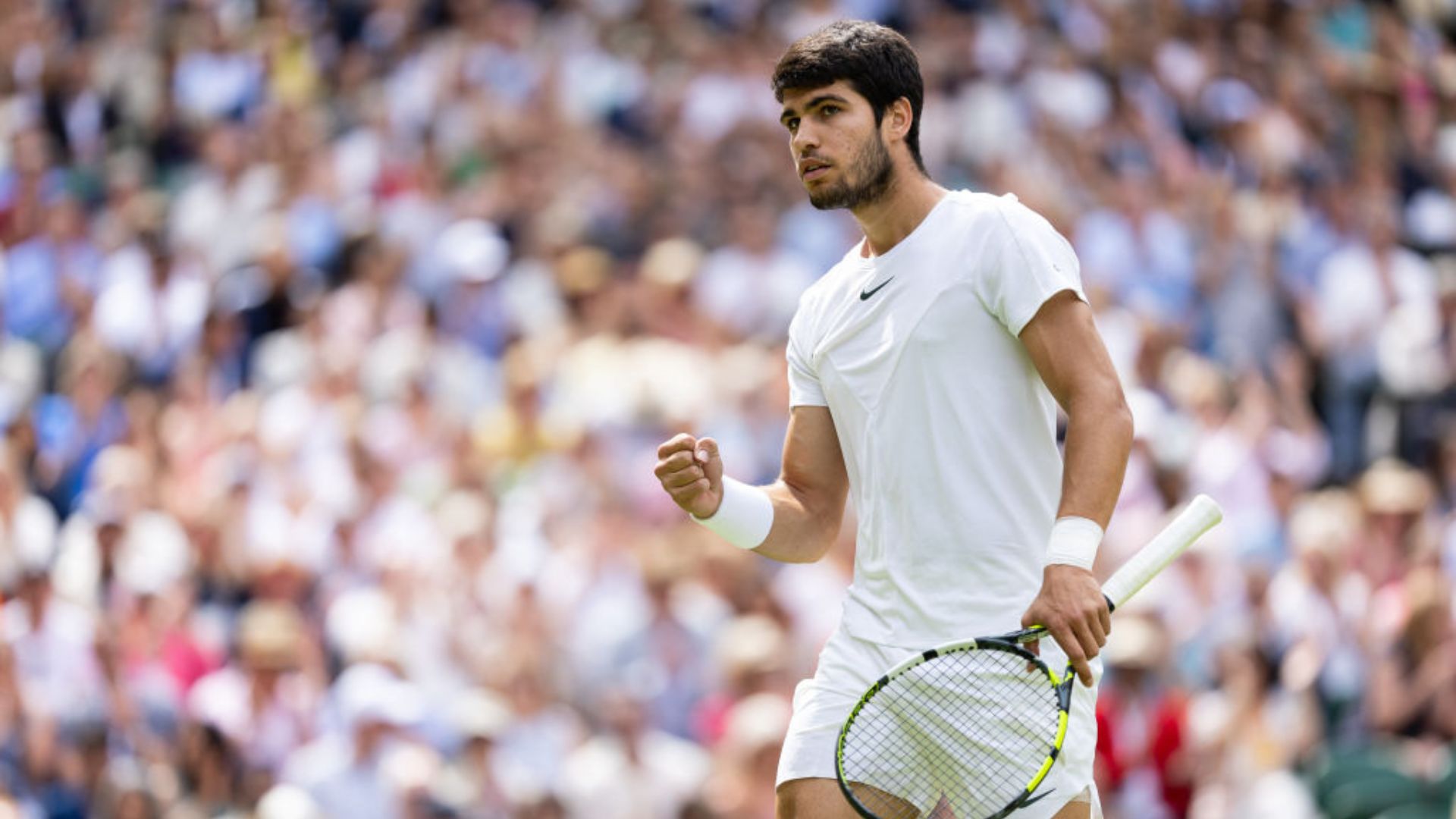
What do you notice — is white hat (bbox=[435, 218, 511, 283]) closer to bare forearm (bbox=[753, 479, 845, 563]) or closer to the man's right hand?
bare forearm (bbox=[753, 479, 845, 563])

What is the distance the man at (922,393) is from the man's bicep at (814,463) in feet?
0.73

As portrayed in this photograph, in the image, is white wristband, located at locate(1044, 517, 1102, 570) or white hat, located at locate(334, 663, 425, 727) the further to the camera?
white hat, located at locate(334, 663, 425, 727)

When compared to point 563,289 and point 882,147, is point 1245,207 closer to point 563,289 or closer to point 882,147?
point 563,289

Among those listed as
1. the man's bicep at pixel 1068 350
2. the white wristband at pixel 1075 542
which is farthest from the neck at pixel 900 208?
the white wristband at pixel 1075 542

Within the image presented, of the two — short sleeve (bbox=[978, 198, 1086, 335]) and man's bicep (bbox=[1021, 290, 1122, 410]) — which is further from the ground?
short sleeve (bbox=[978, 198, 1086, 335])

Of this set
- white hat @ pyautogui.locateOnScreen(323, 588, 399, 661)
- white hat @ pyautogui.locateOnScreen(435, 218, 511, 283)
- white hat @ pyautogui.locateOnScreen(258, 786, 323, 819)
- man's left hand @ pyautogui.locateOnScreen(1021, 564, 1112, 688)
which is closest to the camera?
man's left hand @ pyautogui.locateOnScreen(1021, 564, 1112, 688)

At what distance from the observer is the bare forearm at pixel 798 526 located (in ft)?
15.9

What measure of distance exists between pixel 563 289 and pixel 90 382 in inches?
103

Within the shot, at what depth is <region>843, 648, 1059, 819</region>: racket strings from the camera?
14.1ft

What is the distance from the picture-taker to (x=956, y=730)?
4.37 m

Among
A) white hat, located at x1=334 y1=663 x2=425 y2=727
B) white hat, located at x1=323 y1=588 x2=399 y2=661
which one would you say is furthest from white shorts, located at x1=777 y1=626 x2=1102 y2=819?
white hat, located at x1=323 y1=588 x2=399 y2=661

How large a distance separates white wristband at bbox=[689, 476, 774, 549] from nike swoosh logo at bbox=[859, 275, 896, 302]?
0.50 m

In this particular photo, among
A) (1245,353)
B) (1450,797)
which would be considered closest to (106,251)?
(1245,353)

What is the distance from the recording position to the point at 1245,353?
10.9 m
